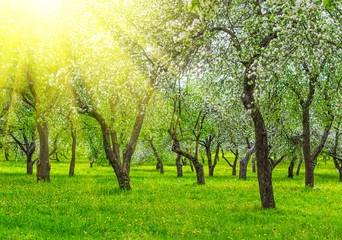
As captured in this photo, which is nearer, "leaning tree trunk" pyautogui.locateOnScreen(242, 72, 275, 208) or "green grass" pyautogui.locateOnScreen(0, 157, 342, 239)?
"green grass" pyautogui.locateOnScreen(0, 157, 342, 239)

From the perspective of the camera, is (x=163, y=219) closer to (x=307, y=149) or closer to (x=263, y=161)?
(x=263, y=161)

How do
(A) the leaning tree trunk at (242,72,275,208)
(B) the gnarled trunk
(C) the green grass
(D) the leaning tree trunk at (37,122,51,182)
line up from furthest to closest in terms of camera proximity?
1. (D) the leaning tree trunk at (37,122,51,182)
2. (B) the gnarled trunk
3. (A) the leaning tree trunk at (242,72,275,208)
4. (C) the green grass

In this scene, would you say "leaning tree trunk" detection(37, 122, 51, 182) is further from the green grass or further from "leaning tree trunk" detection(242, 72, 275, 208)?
"leaning tree trunk" detection(242, 72, 275, 208)

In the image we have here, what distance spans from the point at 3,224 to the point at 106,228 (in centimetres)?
356

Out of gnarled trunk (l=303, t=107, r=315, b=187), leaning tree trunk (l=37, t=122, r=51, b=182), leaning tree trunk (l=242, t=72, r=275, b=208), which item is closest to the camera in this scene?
leaning tree trunk (l=242, t=72, r=275, b=208)

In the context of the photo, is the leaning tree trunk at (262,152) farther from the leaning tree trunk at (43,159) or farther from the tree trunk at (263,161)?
the leaning tree trunk at (43,159)

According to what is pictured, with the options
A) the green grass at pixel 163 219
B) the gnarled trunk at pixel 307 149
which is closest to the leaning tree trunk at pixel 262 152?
the green grass at pixel 163 219

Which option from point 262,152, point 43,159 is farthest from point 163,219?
point 43,159

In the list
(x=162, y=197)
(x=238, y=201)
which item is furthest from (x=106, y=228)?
(x=238, y=201)

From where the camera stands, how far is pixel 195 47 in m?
11.6

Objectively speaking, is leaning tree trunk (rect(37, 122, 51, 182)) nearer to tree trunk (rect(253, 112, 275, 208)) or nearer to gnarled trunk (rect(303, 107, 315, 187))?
tree trunk (rect(253, 112, 275, 208))

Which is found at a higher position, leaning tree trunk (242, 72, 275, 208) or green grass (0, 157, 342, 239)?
leaning tree trunk (242, 72, 275, 208)

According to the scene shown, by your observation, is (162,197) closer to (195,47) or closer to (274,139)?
(195,47)


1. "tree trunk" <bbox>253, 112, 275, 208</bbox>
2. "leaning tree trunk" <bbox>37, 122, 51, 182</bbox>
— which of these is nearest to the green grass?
"tree trunk" <bbox>253, 112, 275, 208</bbox>
